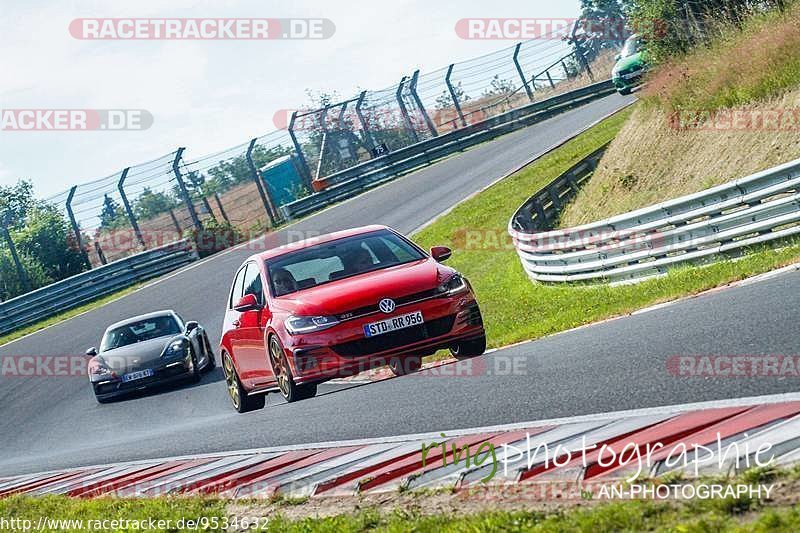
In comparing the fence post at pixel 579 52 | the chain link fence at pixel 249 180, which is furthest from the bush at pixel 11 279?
the fence post at pixel 579 52

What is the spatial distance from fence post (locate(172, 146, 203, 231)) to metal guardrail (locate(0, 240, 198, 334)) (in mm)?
1048

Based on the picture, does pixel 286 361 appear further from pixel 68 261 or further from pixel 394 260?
pixel 68 261

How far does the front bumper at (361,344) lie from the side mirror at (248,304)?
0.98m

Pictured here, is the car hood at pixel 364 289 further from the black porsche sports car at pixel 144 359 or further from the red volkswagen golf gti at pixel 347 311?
the black porsche sports car at pixel 144 359

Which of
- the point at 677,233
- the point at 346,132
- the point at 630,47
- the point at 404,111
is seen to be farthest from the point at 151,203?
the point at 677,233

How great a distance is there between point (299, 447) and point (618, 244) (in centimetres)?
865

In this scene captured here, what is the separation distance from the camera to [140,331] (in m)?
20.4

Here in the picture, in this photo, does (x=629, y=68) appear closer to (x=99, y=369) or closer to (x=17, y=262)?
(x=17, y=262)

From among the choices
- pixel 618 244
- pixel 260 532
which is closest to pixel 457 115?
pixel 618 244

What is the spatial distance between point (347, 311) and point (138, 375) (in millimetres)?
9266

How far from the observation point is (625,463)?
6.14m

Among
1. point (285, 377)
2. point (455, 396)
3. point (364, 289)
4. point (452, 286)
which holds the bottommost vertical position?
point (455, 396)

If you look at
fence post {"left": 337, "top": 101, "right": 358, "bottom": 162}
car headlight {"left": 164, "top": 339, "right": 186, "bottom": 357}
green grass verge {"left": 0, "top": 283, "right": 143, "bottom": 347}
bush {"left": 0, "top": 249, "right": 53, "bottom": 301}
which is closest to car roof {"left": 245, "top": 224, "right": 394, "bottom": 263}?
car headlight {"left": 164, "top": 339, "right": 186, "bottom": 357}

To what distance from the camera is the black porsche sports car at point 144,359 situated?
63.3 feet
